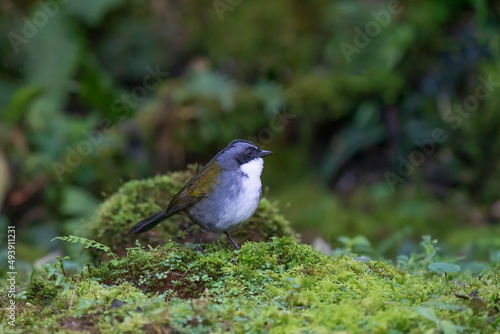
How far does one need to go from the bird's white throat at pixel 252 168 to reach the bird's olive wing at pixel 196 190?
228mm

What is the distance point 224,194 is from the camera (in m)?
4.72

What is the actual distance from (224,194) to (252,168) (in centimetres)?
36

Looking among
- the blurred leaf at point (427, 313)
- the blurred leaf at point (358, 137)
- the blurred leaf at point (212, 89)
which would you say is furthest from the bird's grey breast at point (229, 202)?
the blurred leaf at point (358, 137)

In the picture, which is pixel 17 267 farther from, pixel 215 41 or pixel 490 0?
pixel 490 0

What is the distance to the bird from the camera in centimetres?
465

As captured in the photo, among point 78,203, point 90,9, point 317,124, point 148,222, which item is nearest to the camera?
point 148,222

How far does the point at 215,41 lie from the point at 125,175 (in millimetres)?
3146

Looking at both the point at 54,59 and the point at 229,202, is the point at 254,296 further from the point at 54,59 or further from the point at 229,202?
the point at 54,59

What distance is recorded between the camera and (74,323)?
9.89ft

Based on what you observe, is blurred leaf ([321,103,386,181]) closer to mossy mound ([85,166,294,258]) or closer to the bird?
mossy mound ([85,166,294,258])

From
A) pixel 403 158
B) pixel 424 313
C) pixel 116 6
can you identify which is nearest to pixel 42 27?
pixel 116 6

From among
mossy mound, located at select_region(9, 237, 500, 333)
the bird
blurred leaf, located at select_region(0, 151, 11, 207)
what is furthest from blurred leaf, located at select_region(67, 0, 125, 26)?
mossy mound, located at select_region(9, 237, 500, 333)

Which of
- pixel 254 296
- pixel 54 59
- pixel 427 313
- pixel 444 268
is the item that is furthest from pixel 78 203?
pixel 427 313

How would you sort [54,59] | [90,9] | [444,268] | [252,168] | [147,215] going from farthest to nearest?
[90,9] → [54,59] → [147,215] → [252,168] → [444,268]
